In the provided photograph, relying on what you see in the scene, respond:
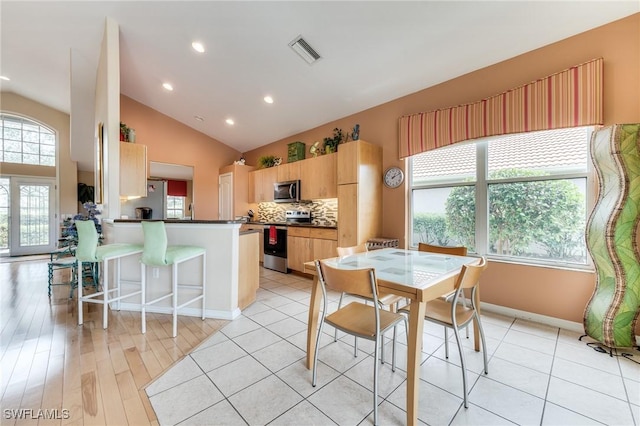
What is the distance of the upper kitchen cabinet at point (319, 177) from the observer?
4.32 m

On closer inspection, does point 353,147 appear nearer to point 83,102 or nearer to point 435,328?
point 435,328

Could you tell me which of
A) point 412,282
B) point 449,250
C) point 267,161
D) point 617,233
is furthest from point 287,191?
point 617,233

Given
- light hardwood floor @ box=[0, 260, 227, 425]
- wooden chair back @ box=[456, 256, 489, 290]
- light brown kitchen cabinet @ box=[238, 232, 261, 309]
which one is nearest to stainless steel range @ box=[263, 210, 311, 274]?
light brown kitchen cabinet @ box=[238, 232, 261, 309]

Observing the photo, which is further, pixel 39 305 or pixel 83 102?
pixel 83 102

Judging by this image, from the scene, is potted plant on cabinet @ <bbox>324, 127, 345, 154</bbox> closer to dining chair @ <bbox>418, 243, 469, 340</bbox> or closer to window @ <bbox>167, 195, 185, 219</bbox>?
dining chair @ <bbox>418, 243, 469, 340</bbox>

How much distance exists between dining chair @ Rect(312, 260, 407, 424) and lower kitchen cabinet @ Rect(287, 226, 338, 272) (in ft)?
7.35

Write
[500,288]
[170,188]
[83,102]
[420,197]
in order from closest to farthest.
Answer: [500,288] < [420,197] < [83,102] < [170,188]

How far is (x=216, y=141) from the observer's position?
657 centimetres

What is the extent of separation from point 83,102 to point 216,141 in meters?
2.61

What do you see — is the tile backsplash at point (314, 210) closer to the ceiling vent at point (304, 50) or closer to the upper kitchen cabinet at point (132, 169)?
the ceiling vent at point (304, 50)

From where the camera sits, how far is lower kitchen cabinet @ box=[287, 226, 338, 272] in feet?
13.6

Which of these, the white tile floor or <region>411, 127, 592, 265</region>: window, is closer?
the white tile floor

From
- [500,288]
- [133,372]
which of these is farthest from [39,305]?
[500,288]

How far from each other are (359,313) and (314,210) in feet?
11.1
